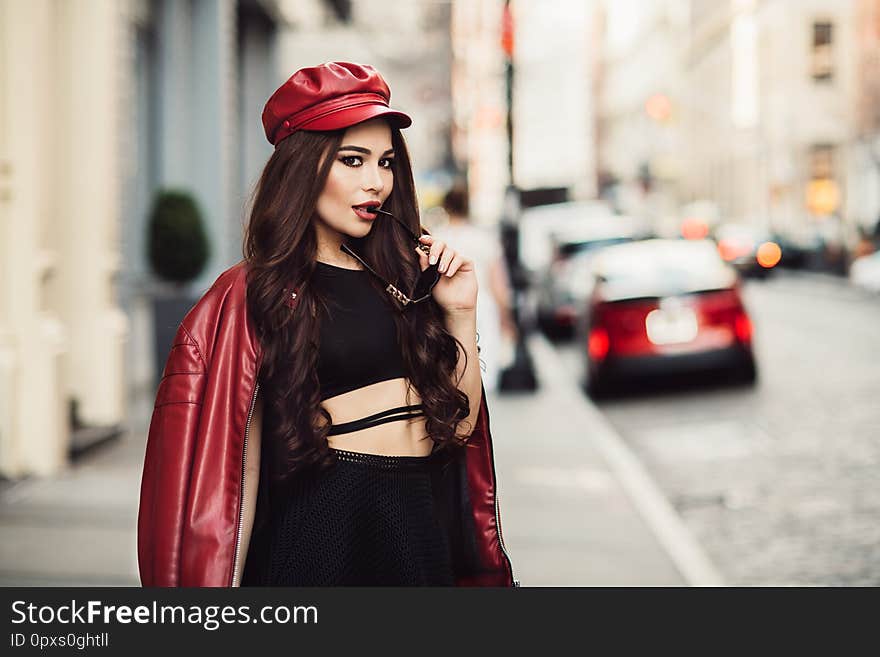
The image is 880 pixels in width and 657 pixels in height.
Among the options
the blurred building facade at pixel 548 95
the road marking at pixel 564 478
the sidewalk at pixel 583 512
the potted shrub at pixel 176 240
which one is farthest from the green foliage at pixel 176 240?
the blurred building facade at pixel 548 95

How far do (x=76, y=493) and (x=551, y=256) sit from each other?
46.1 feet

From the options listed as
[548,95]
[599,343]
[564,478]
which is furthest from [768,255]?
[548,95]

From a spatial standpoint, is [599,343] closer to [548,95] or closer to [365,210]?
[365,210]

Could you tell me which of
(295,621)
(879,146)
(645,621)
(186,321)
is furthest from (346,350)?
(879,146)

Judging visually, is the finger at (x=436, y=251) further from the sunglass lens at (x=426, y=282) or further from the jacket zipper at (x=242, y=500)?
the jacket zipper at (x=242, y=500)

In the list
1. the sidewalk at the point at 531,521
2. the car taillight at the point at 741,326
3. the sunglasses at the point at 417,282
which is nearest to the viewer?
the sunglasses at the point at 417,282

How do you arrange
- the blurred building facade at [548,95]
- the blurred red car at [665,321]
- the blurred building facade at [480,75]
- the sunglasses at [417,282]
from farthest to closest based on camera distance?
the blurred building facade at [548,95] < the blurred building facade at [480,75] < the blurred red car at [665,321] < the sunglasses at [417,282]

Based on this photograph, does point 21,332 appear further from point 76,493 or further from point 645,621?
point 645,621

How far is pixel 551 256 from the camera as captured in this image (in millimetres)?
21328

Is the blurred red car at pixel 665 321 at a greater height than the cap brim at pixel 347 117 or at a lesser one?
lesser

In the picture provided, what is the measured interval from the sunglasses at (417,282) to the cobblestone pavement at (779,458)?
162 inches

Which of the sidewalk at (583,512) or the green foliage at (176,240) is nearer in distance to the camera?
the sidewalk at (583,512)

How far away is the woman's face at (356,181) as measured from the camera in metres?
2.73

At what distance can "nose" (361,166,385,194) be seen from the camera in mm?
2730
